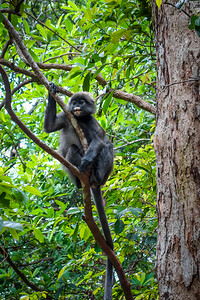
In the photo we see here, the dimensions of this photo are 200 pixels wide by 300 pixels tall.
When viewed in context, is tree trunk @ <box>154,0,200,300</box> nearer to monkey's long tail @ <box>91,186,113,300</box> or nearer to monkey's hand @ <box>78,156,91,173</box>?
monkey's long tail @ <box>91,186,113,300</box>

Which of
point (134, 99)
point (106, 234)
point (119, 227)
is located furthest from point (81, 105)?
point (119, 227)

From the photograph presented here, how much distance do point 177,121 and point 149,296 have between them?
1.71 meters

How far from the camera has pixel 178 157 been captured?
8.21 ft

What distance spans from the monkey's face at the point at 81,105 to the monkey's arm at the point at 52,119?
22 centimetres

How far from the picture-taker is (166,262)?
2387 millimetres

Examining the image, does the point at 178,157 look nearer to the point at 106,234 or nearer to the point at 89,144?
the point at 106,234

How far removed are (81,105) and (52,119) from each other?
597mm

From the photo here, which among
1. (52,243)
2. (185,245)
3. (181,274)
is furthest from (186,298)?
(52,243)

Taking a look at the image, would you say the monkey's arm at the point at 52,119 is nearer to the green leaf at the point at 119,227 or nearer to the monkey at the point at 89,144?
the monkey at the point at 89,144

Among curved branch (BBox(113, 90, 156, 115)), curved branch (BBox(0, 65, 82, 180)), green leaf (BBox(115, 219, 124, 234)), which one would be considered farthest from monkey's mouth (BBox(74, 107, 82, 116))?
green leaf (BBox(115, 219, 124, 234))

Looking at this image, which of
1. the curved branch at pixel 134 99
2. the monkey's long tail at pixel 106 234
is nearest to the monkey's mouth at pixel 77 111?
the curved branch at pixel 134 99

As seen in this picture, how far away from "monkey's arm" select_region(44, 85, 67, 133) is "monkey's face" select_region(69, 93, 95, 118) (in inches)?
8.5

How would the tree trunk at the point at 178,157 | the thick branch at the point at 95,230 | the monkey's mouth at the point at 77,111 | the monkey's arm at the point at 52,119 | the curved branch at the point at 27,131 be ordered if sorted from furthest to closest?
the monkey's mouth at the point at 77,111
the monkey's arm at the point at 52,119
the thick branch at the point at 95,230
the curved branch at the point at 27,131
the tree trunk at the point at 178,157

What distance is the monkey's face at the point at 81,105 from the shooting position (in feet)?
15.9
